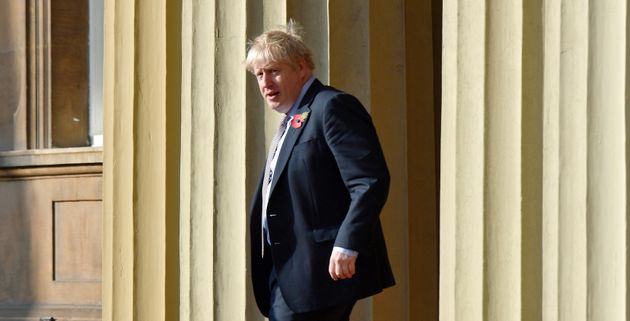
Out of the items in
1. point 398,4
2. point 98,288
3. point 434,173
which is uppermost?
point 398,4

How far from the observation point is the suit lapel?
6227 millimetres

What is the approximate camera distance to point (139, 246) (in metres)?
7.81

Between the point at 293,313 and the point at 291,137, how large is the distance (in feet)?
2.06

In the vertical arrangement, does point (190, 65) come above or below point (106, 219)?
above

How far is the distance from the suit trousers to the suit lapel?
1.14 ft

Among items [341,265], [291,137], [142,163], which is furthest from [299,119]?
A: [142,163]

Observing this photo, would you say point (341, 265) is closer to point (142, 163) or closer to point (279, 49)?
point (279, 49)

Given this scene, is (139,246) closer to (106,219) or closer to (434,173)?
(106,219)

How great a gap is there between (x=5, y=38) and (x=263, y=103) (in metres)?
4.20

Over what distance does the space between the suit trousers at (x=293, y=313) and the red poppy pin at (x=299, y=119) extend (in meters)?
0.52

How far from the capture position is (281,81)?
6223 mm

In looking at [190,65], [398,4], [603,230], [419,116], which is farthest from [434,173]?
[603,230]

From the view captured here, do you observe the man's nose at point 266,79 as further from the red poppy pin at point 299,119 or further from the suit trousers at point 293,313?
the suit trousers at point 293,313

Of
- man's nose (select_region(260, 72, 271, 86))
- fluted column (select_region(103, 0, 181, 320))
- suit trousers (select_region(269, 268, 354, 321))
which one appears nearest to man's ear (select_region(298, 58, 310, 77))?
man's nose (select_region(260, 72, 271, 86))
